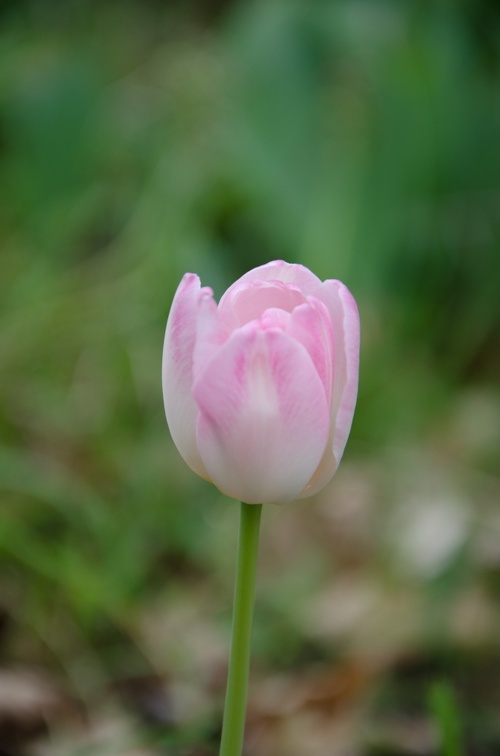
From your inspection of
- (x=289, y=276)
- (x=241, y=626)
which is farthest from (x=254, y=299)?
(x=241, y=626)

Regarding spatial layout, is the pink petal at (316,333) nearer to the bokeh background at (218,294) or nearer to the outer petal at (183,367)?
the outer petal at (183,367)

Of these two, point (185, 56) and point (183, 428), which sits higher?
point (185, 56)

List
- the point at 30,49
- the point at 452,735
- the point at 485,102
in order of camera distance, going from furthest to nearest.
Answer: the point at 30,49
the point at 485,102
the point at 452,735

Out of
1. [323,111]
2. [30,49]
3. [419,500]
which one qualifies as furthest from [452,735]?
[30,49]

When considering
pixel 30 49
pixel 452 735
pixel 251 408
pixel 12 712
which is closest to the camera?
pixel 251 408

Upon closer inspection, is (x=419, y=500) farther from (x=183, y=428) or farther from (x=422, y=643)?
(x=183, y=428)

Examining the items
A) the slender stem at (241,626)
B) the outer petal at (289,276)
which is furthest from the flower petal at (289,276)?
the slender stem at (241,626)

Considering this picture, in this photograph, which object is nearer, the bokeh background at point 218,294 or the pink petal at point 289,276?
the pink petal at point 289,276

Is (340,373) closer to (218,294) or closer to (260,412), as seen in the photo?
(260,412)
